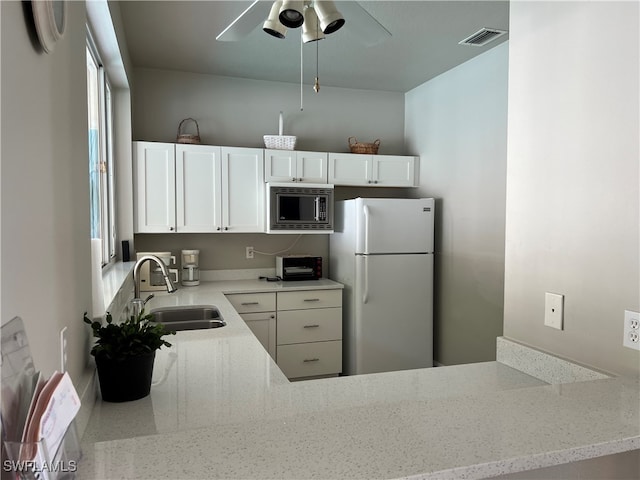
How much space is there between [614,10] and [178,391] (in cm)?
172

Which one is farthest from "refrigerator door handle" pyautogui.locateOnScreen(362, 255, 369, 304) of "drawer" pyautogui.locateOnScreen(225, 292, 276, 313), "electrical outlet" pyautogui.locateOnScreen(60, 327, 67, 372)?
"electrical outlet" pyautogui.locateOnScreen(60, 327, 67, 372)

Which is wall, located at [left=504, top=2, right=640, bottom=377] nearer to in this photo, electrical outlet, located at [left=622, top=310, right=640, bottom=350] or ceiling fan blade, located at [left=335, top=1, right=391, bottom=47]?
electrical outlet, located at [left=622, top=310, right=640, bottom=350]

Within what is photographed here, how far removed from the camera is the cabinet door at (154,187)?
3.60m

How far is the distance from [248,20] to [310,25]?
29 cm

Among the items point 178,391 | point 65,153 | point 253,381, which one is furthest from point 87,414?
point 65,153

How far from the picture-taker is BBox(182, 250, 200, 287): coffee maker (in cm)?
388

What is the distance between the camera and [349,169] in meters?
4.15

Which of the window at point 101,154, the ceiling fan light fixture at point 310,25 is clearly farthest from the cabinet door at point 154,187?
the ceiling fan light fixture at point 310,25

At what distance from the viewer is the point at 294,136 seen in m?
4.18

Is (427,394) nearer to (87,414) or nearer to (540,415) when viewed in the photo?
(540,415)

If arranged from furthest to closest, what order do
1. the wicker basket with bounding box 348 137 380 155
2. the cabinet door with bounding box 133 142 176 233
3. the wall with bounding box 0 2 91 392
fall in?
the wicker basket with bounding box 348 137 380 155, the cabinet door with bounding box 133 142 176 233, the wall with bounding box 0 2 91 392

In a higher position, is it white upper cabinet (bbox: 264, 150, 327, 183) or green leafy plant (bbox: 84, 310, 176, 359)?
white upper cabinet (bbox: 264, 150, 327, 183)

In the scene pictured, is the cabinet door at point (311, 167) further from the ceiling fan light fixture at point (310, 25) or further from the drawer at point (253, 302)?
the ceiling fan light fixture at point (310, 25)

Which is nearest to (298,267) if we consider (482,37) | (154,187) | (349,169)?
(349,169)
